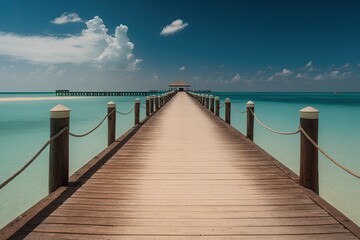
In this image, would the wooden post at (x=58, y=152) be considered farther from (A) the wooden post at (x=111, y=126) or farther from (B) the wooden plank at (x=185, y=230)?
(A) the wooden post at (x=111, y=126)

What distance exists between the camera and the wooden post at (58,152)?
4461 mm

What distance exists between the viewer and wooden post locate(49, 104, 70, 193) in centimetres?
446

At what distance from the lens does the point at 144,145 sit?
829cm

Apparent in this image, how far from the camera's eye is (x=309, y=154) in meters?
4.58

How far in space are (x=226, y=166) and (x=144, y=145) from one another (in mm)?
3002

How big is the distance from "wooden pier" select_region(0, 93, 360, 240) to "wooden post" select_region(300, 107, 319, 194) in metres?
0.19

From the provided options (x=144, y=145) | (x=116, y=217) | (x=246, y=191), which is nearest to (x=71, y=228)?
(x=116, y=217)

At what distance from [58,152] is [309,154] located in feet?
12.9

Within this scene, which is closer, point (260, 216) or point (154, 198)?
point (260, 216)

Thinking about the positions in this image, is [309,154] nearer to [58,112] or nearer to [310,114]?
[310,114]

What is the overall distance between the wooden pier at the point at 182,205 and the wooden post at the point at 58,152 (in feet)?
0.57

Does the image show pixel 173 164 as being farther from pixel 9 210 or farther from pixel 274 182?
pixel 9 210

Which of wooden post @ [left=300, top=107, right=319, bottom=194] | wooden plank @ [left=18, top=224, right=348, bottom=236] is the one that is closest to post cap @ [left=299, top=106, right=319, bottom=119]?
wooden post @ [left=300, top=107, right=319, bottom=194]

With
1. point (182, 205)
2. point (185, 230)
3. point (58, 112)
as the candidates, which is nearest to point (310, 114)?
point (182, 205)
